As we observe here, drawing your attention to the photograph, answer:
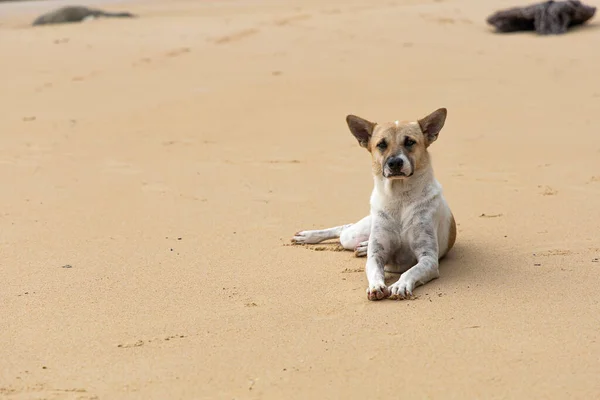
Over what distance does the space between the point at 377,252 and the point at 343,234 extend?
0.75m

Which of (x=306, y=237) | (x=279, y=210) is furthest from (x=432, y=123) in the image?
(x=279, y=210)

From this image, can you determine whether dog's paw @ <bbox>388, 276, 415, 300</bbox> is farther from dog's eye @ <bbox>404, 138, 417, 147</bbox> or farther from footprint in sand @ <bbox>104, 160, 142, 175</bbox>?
footprint in sand @ <bbox>104, 160, 142, 175</bbox>

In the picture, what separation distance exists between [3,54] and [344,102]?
666 centimetres

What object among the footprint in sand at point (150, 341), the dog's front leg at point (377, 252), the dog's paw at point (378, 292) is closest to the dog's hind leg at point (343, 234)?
the dog's front leg at point (377, 252)

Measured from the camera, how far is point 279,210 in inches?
301

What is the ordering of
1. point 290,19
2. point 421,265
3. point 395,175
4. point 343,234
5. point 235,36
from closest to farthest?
1. point 421,265
2. point 395,175
3. point 343,234
4. point 235,36
5. point 290,19

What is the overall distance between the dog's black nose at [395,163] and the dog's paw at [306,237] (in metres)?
1.18

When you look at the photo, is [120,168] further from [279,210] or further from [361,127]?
[361,127]

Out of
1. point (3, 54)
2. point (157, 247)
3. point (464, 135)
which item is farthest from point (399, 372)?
point (3, 54)

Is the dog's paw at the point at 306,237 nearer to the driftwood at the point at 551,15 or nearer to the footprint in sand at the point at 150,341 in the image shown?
the footprint in sand at the point at 150,341

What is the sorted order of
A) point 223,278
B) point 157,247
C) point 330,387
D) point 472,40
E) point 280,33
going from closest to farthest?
point 330,387 < point 223,278 < point 157,247 < point 472,40 < point 280,33

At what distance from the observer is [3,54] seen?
15.1 m

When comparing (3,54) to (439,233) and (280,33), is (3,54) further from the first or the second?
(439,233)

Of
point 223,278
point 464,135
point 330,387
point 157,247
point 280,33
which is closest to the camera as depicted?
point 330,387
